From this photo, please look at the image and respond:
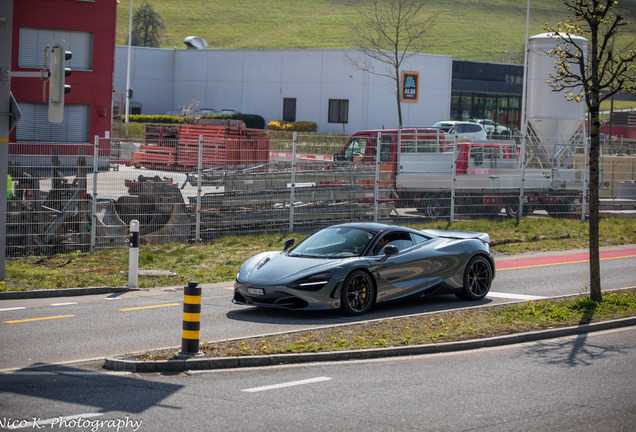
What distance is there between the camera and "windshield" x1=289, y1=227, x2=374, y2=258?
38.6ft

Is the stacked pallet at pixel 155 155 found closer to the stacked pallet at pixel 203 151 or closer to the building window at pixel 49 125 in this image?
the stacked pallet at pixel 203 151

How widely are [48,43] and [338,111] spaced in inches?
1050

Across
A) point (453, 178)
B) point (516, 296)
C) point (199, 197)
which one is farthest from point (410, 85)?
point (516, 296)

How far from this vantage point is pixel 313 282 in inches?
432

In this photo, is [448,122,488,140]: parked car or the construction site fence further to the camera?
[448,122,488,140]: parked car

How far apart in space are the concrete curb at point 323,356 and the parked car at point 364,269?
77.6 inches

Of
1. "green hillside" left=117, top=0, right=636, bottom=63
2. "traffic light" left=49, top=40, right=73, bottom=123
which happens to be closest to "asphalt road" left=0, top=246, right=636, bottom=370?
"traffic light" left=49, top=40, right=73, bottom=123

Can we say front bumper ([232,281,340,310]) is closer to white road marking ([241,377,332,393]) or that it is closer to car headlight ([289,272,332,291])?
car headlight ([289,272,332,291])

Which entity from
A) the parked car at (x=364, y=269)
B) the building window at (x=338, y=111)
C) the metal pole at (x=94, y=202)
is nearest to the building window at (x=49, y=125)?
the metal pole at (x=94, y=202)

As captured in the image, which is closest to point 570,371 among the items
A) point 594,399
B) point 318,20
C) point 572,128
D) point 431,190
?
point 594,399

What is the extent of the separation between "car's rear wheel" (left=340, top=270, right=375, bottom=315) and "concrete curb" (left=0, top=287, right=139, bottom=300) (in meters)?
4.25

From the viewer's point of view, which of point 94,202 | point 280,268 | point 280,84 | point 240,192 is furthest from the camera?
point 280,84

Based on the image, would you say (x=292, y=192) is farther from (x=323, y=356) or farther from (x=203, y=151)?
(x=323, y=356)

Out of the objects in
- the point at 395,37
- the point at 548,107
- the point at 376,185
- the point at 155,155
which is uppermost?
the point at 395,37
